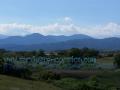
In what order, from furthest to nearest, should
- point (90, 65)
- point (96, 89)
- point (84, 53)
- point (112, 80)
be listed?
point (84, 53) < point (90, 65) < point (112, 80) < point (96, 89)

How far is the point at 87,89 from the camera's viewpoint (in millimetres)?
36125

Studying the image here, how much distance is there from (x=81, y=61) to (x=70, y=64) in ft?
21.3

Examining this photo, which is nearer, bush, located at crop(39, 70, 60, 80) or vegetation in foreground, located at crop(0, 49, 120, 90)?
vegetation in foreground, located at crop(0, 49, 120, 90)

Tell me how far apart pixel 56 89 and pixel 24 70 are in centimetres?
1280

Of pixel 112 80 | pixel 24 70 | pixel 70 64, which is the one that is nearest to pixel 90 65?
pixel 70 64

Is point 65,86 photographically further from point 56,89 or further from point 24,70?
point 24,70

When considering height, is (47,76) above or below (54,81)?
above

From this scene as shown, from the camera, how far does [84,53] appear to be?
343ft

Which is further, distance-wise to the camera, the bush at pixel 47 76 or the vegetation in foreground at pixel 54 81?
the bush at pixel 47 76

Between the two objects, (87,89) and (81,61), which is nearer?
(87,89)

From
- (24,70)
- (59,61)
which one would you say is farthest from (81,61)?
(24,70)

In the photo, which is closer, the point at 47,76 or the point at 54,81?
the point at 54,81

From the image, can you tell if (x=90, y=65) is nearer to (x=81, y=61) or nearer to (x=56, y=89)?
(x=81, y=61)

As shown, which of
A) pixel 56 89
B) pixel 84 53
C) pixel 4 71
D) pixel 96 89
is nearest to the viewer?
pixel 56 89
